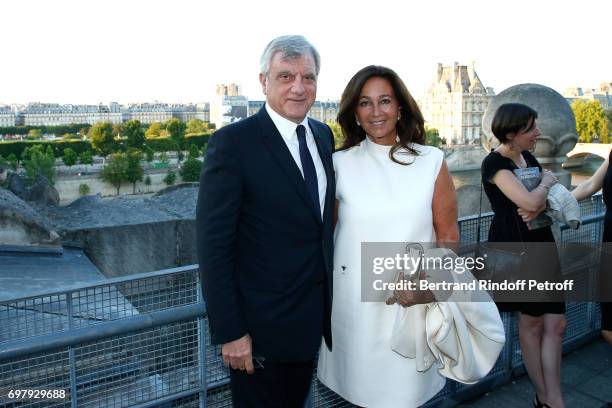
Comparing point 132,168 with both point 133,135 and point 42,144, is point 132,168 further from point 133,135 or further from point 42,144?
point 42,144

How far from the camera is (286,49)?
75.5 inches

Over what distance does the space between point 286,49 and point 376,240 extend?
0.71m

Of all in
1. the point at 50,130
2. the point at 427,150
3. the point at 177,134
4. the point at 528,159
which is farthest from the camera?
the point at 50,130

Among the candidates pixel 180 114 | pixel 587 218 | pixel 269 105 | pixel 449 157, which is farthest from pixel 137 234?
pixel 180 114

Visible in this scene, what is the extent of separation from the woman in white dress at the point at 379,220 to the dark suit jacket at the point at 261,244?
136mm

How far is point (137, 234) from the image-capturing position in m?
9.45

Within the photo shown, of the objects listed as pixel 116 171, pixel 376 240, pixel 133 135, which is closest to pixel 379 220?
pixel 376 240

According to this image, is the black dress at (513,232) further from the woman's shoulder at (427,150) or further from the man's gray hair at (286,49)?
the man's gray hair at (286,49)

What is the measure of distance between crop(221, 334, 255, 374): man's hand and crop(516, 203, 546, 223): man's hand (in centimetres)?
148

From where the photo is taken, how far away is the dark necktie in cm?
196

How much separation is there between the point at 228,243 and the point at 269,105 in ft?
1.59

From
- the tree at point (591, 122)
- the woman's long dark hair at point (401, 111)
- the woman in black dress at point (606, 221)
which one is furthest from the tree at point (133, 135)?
the woman's long dark hair at point (401, 111)

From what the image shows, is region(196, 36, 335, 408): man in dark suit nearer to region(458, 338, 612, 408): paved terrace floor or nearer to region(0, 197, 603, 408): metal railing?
region(0, 197, 603, 408): metal railing

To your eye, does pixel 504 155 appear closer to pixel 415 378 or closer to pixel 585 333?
pixel 415 378
